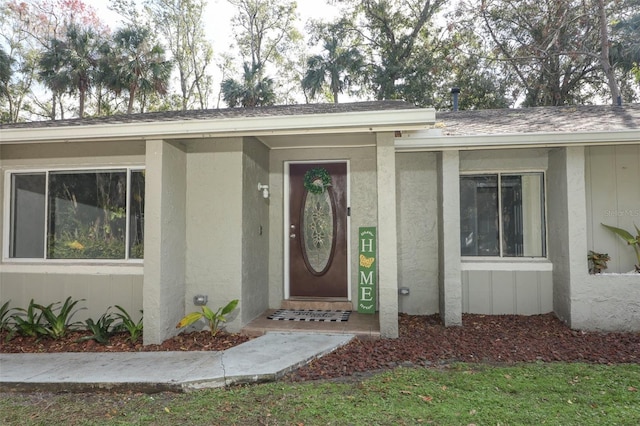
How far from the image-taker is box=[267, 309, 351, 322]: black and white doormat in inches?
202

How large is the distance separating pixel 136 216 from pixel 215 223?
1.08 meters

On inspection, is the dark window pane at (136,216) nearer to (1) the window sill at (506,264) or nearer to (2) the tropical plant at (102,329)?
(2) the tropical plant at (102,329)

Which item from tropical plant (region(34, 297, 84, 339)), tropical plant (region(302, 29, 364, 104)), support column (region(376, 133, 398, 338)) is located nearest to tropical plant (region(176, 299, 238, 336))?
tropical plant (region(34, 297, 84, 339))

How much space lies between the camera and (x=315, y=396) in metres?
3.07

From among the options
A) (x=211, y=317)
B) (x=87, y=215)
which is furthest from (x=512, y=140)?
(x=87, y=215)

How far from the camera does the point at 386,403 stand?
297cm

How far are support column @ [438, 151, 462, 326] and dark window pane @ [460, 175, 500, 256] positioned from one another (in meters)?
0.62

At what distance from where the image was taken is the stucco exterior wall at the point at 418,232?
5734mm

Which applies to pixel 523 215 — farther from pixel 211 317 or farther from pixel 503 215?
pixel 211 317

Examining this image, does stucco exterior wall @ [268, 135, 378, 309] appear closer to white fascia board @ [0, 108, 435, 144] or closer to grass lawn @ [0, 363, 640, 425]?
white fascia board @ [0, 108, 435, 144]

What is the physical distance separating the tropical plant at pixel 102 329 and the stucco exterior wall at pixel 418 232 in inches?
148

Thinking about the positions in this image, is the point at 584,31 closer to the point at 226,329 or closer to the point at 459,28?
the point at 459,28

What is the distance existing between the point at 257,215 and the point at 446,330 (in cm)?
279

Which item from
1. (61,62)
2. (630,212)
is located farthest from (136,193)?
(61,62)
